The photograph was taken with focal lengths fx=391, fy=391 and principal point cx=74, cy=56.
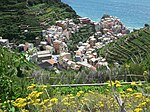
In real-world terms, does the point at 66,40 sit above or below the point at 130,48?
above

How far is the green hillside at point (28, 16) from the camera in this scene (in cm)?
4753

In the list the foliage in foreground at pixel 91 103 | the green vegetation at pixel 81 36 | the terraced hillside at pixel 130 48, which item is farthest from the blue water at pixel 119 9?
the foliage in foreground at pixel 91 103

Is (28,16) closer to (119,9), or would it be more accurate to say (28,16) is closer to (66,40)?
(66,40)

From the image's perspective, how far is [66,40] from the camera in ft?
171

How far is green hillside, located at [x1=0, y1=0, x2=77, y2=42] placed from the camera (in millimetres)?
47531

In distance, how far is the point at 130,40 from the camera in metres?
37.9

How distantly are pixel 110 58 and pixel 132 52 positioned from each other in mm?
2058

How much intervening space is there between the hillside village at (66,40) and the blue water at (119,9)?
7.71m

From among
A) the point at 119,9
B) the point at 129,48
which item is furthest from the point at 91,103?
the point at 119,9

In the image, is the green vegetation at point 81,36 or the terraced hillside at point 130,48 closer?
the terraced hillside at point 130,48

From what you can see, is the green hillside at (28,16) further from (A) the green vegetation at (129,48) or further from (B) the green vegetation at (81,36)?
(A) the green vegetation at (129,48)

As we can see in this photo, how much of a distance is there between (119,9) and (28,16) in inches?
1445

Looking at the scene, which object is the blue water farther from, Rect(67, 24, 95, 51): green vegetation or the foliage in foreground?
the foliage in foreground

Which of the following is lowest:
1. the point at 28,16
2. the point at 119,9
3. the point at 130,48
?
the point at 130,48
